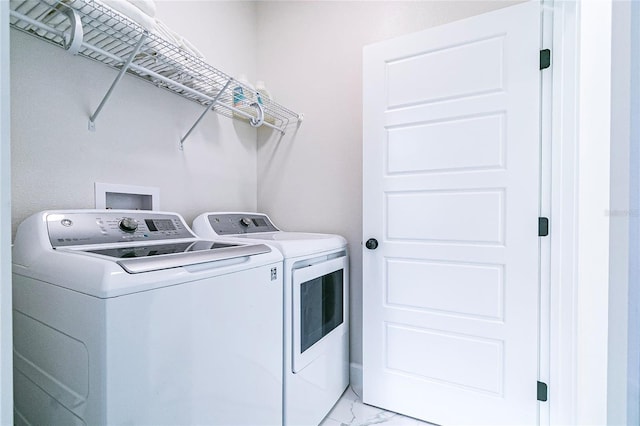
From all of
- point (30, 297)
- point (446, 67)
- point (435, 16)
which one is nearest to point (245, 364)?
point (30, 297)

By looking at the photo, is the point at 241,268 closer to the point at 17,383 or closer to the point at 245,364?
the point at 245,364

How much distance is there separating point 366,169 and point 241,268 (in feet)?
3.28

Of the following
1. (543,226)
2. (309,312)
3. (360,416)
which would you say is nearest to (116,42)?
(309,312)

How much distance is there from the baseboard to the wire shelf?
1741 millimetres

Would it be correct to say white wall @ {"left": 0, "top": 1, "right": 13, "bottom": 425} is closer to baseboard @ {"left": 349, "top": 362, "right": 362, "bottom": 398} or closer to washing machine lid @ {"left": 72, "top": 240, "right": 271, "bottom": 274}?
washing machine lid @ {"left": 72, "top": 240, "right": 271, "bottom": 274}

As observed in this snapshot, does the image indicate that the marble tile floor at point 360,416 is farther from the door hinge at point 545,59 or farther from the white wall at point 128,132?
the door hinge at point 545,59

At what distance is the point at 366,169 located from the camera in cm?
170

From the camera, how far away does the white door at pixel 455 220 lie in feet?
4.42

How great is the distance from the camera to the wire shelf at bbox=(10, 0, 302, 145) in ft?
3.08

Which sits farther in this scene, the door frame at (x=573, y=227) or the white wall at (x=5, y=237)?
the door frame at (x=573, y=227)

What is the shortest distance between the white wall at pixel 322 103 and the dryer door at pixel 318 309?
18cm

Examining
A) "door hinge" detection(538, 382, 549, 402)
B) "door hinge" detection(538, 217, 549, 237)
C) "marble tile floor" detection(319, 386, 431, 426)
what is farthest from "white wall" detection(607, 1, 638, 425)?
"marble tile floor" detection(319, 386, 431, 426)

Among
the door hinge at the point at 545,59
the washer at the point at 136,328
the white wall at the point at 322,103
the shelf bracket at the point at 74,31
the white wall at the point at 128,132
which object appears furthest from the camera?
the white wall at the point at 322,103

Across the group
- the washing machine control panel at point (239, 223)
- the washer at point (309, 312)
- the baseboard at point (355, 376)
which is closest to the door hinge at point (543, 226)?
the washer at point (309, 312)
